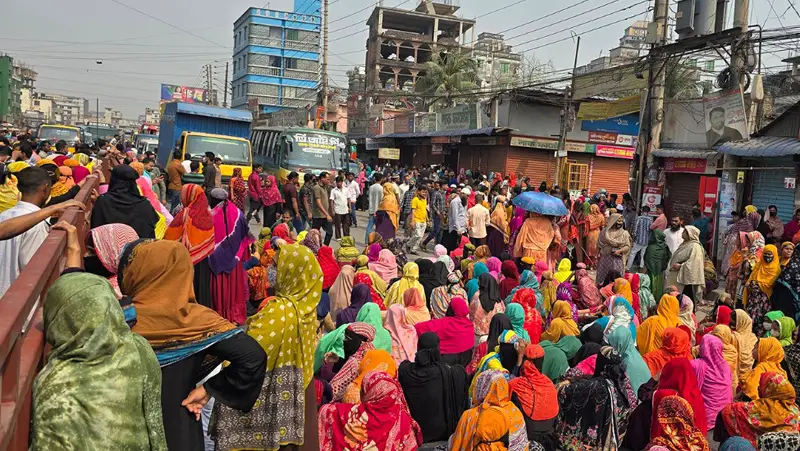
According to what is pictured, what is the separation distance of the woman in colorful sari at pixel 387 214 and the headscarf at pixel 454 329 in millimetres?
6891

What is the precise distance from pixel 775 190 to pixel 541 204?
603 centimetres

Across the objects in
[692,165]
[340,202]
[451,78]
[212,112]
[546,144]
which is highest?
[451,78]

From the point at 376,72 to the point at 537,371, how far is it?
2246 inches

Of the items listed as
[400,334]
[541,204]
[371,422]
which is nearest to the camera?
[371,422]

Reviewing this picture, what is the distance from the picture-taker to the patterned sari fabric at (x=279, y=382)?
10.5ft

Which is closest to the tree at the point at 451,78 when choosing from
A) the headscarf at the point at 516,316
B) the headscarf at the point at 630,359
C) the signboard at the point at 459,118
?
the signboard at the point at 459,118

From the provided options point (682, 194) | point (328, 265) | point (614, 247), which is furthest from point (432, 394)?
point (682, 194)

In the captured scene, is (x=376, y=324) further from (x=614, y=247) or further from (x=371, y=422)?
(x=614, y=247)

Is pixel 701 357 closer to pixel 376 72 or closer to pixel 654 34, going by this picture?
pixel 654 34

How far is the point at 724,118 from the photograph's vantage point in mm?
14102

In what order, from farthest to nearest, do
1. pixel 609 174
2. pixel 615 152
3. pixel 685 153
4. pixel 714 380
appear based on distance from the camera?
pixel 609 174 → pixel 615 152 → pixel 685 153 → pixel 714 380

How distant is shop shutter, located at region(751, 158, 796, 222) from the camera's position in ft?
42.5

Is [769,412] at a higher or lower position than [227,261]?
lower

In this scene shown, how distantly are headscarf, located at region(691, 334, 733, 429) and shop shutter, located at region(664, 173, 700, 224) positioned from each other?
11127 millimetres
